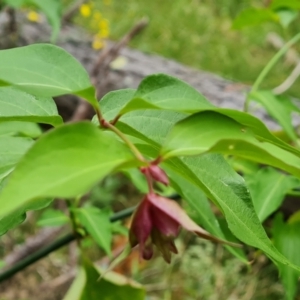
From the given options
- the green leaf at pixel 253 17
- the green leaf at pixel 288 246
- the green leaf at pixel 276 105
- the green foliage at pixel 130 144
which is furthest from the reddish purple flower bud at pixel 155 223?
the green leaf at pixel 253 17

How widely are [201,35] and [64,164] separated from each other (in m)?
3.25

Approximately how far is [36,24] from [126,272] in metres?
1.10

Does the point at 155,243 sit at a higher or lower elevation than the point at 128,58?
higher

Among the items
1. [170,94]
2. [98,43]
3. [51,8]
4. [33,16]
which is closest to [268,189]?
[170,94]

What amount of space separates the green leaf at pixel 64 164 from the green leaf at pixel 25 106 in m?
0.09

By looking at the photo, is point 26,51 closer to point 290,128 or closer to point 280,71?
point 290,128

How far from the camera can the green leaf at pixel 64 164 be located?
0.23 meters

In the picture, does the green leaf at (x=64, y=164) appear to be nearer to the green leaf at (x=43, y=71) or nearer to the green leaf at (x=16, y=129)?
the green leaf at (x=43, y=71)

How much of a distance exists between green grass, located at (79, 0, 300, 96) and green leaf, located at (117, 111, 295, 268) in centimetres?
259

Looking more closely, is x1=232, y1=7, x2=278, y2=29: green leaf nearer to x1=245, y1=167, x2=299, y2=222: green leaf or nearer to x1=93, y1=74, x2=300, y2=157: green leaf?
x1=245, y1=167, x2=299, y2=222: green leaf

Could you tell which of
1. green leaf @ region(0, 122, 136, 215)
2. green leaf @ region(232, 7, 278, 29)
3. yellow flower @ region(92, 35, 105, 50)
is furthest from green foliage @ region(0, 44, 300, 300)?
yellow flower @ region(92, 35, 105, 50)

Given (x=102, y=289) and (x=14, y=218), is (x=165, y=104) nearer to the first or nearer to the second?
(x=14, y=218)

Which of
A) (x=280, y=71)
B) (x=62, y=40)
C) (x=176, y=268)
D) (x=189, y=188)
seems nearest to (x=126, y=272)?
(x=176, y=268)

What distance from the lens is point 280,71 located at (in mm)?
3020
